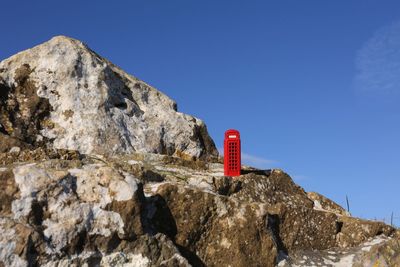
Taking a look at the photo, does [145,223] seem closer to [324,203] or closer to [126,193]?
[126,193]

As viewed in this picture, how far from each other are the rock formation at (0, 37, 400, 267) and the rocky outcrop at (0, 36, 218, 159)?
5 centimetres

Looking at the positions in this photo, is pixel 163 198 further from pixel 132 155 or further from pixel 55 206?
pixel 132 155

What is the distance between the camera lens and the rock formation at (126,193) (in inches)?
407

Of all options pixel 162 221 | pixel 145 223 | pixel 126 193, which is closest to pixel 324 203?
pixel 162 221

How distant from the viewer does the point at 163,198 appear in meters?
12.5

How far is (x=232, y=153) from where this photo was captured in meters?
18.8

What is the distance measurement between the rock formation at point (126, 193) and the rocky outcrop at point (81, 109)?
5 centimetres

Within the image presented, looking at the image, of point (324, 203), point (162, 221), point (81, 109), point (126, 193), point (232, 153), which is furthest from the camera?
point (81, 109)

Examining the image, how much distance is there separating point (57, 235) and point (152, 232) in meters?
2.37

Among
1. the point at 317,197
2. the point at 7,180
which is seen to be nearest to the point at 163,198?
the point at 7,180

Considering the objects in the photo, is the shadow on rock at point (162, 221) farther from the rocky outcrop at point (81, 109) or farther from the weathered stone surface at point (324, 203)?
the weathered stone surface at point (324, 203)

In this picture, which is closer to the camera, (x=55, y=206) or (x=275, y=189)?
(x=55, y=206)

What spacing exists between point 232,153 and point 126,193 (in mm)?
8233

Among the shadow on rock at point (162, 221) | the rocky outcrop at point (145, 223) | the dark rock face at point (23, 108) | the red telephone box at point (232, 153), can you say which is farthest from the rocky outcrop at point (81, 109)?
the shadow on rock at point (162, 221)
